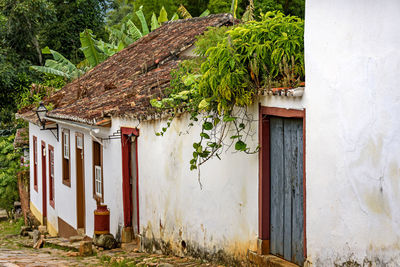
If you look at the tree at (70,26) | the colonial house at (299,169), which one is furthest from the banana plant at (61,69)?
the colonial house at (299,169)

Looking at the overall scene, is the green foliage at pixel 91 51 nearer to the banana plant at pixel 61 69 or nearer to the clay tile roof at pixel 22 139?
the banana plant at pixel 61 69

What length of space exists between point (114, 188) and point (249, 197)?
5.38 m

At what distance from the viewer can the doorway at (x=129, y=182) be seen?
494 inches

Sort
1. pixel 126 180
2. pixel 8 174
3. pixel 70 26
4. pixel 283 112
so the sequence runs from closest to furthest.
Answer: pixel 283 112 → pixel 126 180 → pixel 8 174 → pixel 70 26

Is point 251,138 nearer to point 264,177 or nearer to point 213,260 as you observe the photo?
point 264,177

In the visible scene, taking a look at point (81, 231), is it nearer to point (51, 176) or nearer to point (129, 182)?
point (129, 182)

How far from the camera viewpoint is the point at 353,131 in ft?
21.1

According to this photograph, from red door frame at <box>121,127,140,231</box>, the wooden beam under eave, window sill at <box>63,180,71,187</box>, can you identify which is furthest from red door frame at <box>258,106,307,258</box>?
window sill at <box>63,180,71,187</box>

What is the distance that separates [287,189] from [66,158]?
991 centimetres

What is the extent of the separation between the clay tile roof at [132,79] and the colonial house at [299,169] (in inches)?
6.1

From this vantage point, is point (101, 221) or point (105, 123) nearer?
point (105, 123)

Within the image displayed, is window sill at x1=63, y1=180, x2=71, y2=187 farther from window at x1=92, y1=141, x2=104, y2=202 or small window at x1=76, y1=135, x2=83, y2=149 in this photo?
window at x1=92, y1=141, x2=104, y2=202

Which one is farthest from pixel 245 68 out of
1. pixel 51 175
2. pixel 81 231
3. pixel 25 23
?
pixel 25 23

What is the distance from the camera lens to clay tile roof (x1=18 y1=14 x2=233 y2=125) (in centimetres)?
1333
